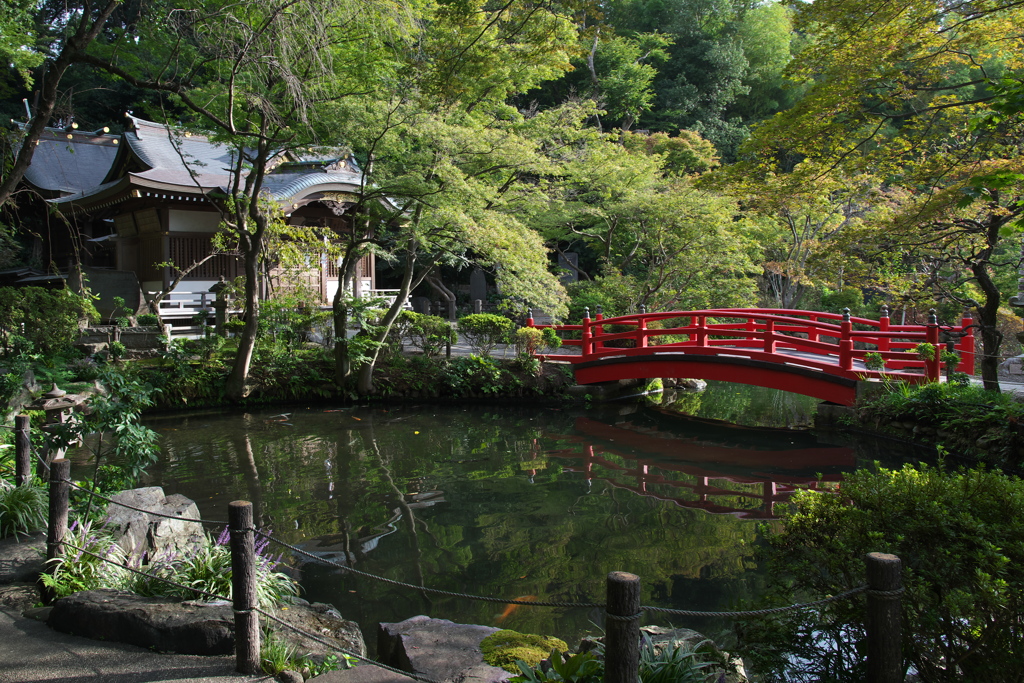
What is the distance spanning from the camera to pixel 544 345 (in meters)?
15.0

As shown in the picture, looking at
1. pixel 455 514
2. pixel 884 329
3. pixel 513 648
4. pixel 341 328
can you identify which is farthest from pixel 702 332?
pixel 513 648

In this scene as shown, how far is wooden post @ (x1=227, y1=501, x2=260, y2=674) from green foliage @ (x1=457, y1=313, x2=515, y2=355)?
11.4 meters

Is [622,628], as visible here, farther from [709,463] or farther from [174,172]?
[174,172]

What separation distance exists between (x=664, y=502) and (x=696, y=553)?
161cm

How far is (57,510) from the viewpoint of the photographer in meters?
4.28

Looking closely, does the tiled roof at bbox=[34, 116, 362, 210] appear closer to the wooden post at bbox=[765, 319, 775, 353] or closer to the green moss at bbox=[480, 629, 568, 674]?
the wooden post at bbox=[765, 319, 775, 353]

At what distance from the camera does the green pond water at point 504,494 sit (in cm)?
557

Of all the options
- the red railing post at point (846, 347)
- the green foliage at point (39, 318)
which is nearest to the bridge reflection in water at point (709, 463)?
the red railing post at point (846, 347)

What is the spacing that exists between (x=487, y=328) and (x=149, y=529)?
10.0 metres

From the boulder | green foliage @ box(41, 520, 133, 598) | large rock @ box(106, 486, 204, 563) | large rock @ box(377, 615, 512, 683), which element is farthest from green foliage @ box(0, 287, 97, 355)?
large rock @ box(377, 615, 512, 683)

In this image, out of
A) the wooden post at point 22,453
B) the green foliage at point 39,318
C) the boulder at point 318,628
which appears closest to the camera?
the boulder at point 318,628

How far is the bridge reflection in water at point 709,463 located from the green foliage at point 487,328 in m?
3.16

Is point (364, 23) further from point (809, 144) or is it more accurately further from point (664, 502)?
point (664, 502)

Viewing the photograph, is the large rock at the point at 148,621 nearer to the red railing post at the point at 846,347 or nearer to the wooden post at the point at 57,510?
the wooden post at the point at 57,510
